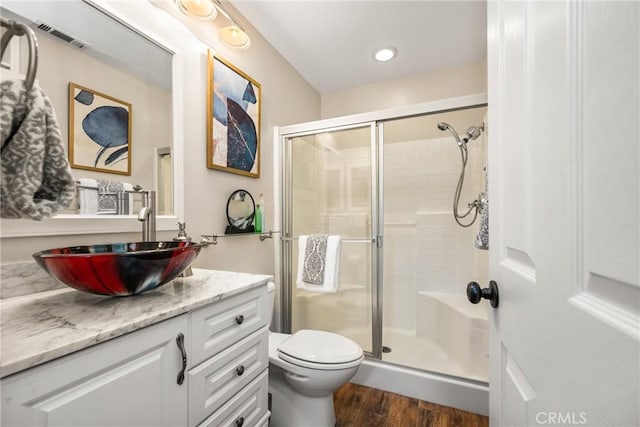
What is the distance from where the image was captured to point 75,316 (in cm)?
67

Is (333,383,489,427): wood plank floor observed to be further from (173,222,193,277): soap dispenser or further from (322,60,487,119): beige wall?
(322,60,487,119): beige wall

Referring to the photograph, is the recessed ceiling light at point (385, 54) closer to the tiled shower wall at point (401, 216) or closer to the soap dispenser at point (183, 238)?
the tiled shower wall at point (401, 216)

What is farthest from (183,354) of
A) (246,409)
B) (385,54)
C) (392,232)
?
(385,54)

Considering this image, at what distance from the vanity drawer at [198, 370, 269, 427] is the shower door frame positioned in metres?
0.98

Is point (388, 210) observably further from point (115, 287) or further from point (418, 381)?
point (115, 287)

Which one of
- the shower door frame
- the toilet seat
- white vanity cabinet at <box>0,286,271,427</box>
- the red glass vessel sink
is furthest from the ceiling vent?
the toilet seat

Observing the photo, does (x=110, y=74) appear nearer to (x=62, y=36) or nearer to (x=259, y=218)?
(x=62, y=36)

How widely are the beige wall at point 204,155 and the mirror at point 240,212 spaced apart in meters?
0.04

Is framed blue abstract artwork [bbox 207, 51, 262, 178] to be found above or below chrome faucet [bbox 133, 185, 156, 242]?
above

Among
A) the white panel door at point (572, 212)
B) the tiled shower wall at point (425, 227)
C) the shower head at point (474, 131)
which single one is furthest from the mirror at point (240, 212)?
the shower head at point (474, 131)

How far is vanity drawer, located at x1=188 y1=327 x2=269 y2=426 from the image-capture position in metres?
0.80

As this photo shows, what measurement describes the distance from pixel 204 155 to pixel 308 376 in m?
1.24

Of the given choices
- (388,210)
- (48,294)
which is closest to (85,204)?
(48,294)

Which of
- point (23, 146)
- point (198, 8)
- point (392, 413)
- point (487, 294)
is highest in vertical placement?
point (198, 8)
